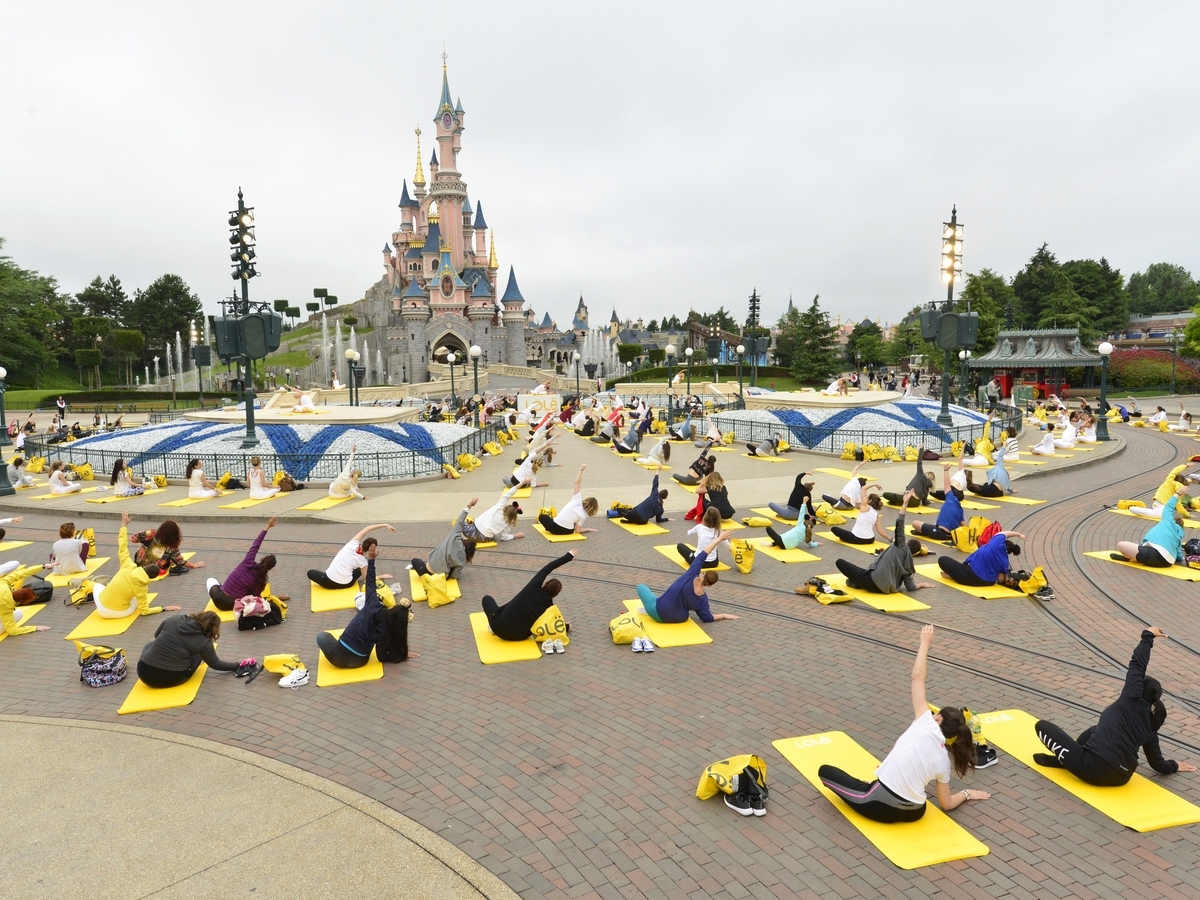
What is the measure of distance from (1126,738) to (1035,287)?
8458 cm

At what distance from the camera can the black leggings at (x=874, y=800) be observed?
194 inches

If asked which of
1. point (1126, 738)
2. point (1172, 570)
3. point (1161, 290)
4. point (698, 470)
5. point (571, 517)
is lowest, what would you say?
point (1172, 570)

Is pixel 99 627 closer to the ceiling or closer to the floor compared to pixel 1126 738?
closer to the floor

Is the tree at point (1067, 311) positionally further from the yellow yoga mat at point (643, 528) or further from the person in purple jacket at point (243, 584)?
the person in purple jacket at point (243, 584)

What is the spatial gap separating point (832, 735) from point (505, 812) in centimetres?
292

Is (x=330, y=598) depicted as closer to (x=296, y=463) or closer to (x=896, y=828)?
(x=896, y=828)

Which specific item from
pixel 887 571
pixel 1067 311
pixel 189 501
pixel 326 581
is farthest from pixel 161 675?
pixel 1067 311

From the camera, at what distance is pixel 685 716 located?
6.53 m

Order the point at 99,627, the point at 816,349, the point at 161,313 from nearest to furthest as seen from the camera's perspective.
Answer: the point at 99,627, the point at 816,349, the point at 161,313

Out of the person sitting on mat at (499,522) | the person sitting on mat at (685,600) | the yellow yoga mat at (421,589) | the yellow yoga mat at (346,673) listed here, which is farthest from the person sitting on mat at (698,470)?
the yellow yoga mat at (346,673)

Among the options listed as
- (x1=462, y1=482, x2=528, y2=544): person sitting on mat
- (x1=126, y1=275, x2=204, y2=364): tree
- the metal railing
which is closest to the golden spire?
(x1=126, y1=275, x2=204, y2=364): tree

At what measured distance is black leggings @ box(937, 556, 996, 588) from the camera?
9953 millimetres

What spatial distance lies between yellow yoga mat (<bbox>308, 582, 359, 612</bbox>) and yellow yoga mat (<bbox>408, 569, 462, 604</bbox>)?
30.8 inches

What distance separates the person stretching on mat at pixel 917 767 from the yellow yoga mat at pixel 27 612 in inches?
376
